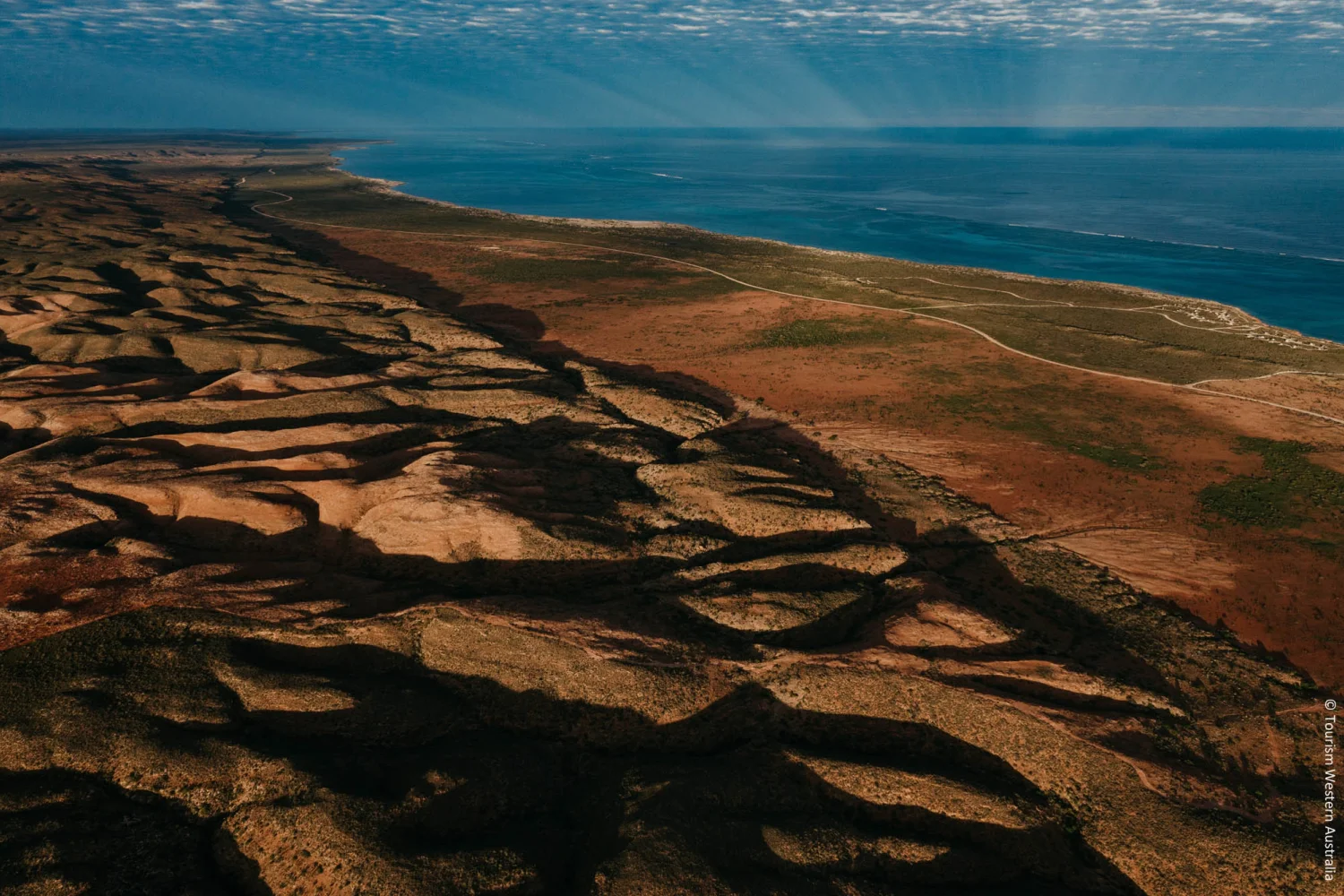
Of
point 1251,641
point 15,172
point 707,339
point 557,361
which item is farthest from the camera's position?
point 15,172

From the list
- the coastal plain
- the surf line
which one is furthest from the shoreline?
the surf line

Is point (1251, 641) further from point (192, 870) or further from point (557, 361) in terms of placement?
point (557, 361)

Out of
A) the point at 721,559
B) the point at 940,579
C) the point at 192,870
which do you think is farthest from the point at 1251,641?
the point at 192,870

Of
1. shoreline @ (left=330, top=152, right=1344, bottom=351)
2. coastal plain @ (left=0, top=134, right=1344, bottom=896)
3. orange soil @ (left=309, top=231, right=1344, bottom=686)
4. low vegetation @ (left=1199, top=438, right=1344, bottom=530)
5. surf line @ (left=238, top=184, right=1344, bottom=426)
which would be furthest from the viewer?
shoreline @ (left=330, top=152, right=1344, bottom=351)

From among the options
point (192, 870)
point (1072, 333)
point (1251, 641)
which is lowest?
point (192, 870)

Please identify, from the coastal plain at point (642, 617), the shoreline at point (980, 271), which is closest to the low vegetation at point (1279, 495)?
the coastal plain at point (642, 617)

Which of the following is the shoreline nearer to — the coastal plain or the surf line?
the coastal plain

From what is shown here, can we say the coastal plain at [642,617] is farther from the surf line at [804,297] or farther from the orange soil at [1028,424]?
the surf line at [804,297]
